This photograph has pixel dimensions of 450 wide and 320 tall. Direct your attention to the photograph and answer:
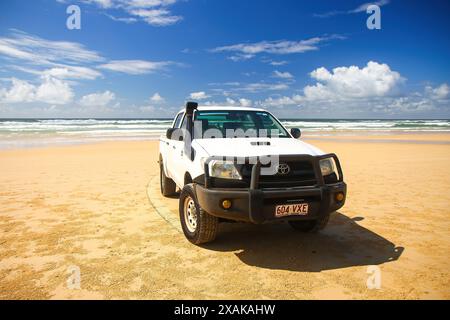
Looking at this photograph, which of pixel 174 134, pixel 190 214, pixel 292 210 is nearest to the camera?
pixel 292 210

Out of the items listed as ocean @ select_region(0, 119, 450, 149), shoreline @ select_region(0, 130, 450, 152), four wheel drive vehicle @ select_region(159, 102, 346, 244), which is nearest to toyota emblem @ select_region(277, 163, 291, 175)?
four wheel drive vehicle @ select_region(159, 102, 346, 244)

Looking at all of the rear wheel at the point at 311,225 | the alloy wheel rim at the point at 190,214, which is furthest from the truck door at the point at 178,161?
the rear wheel at the point at 311,225

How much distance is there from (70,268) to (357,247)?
3.43 m

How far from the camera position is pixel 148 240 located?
4422mm

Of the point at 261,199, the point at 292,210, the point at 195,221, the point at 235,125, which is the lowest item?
the point at 195,221

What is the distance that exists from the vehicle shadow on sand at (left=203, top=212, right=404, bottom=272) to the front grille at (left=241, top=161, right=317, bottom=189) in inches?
35.5

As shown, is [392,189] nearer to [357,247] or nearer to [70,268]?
[357,247]

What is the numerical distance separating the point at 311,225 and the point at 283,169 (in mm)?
1393

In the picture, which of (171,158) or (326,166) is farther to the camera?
(171,158)

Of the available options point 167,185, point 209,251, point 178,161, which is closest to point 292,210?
point 209,251

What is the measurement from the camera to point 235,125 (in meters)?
5.09

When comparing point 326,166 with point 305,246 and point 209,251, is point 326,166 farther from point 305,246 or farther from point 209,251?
point 209,251

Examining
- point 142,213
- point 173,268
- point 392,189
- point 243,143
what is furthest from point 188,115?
point 392,189

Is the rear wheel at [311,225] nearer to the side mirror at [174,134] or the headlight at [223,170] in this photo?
the headlight at [223,170]
